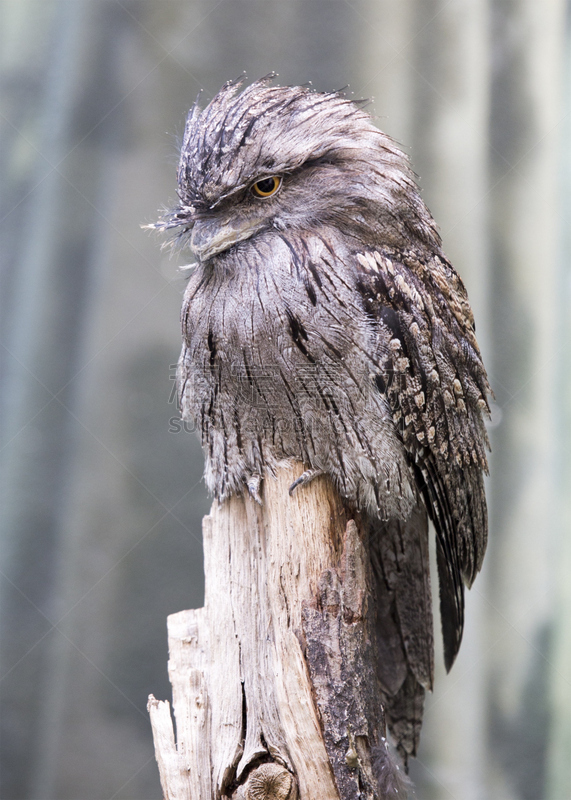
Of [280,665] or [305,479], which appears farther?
[305,479]

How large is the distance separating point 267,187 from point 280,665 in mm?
1166

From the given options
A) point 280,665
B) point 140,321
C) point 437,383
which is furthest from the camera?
point 140,321

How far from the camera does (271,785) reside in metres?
1.40

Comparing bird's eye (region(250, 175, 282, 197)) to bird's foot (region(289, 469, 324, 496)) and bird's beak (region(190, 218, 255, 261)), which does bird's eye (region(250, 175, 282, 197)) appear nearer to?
bird's beak (region(190, 218, 255, 261))

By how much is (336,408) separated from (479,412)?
490 mm

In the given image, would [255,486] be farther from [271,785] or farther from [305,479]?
[271,785]

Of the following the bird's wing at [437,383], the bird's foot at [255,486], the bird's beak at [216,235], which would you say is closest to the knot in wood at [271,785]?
the bird's foot at [255,486]

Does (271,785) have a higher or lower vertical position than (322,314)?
lower

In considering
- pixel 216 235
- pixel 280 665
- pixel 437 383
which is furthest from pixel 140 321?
pixel 280 665

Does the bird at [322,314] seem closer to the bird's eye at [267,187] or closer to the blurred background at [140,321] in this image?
the bird's eye at [267,187]

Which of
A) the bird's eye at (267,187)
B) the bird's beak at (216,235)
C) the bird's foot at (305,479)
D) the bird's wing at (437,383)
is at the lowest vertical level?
the bird's foot at (305,479)

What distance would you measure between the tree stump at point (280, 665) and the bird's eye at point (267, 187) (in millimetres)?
697

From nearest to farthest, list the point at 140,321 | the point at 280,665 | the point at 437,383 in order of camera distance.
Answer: the point at 280,665
the point at 437,383
the point at 140,321

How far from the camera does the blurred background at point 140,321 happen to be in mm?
2611
